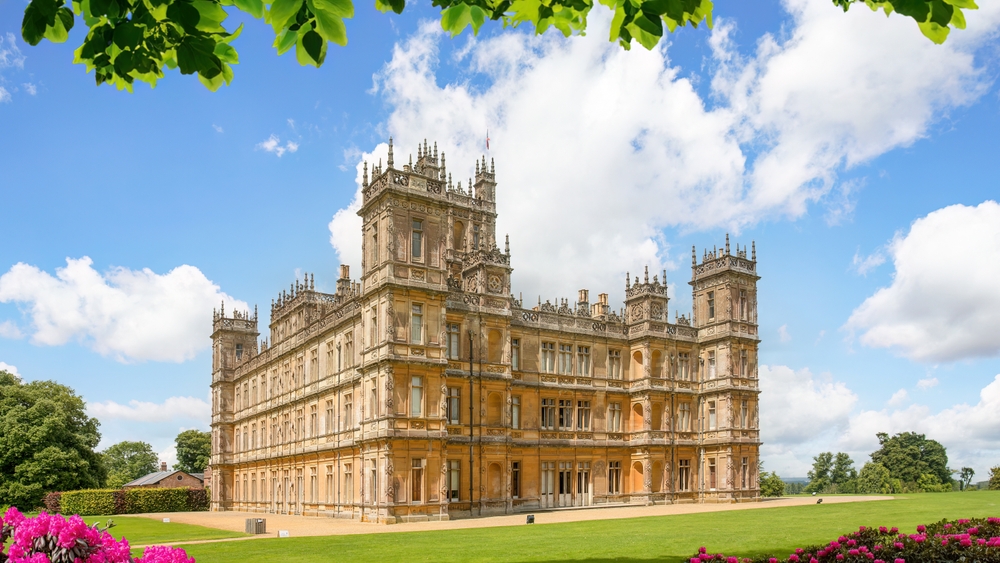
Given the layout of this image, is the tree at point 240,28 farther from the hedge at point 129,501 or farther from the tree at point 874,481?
the tree at point 874,481

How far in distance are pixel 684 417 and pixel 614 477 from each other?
20.6 feet

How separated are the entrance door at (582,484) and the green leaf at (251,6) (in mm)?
41799

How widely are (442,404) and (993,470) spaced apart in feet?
141

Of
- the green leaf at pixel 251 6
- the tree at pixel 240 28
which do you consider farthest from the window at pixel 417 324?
the green leaf at pixel 251 6

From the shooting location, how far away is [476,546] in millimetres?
21938

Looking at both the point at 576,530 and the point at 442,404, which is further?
the point at 442,404

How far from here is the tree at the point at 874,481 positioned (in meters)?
62.3

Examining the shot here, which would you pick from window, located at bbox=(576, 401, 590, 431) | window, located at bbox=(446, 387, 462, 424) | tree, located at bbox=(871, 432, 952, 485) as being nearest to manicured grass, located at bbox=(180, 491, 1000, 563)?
window, located at bbox=(446, 387, 462, 424)

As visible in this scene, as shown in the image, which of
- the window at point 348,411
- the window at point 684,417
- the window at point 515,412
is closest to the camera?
the window at point 348,411

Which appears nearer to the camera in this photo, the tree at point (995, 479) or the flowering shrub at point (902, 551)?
the flowering shrub at point (902, 551)

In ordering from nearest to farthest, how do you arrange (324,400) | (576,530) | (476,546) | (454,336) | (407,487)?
(476,546), (576,530), (407,487), (454,336), (324,400)

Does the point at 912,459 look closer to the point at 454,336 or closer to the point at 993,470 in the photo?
the point at 993,470

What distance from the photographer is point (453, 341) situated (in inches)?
1604

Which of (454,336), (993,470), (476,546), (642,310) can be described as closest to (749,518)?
(476,546)
